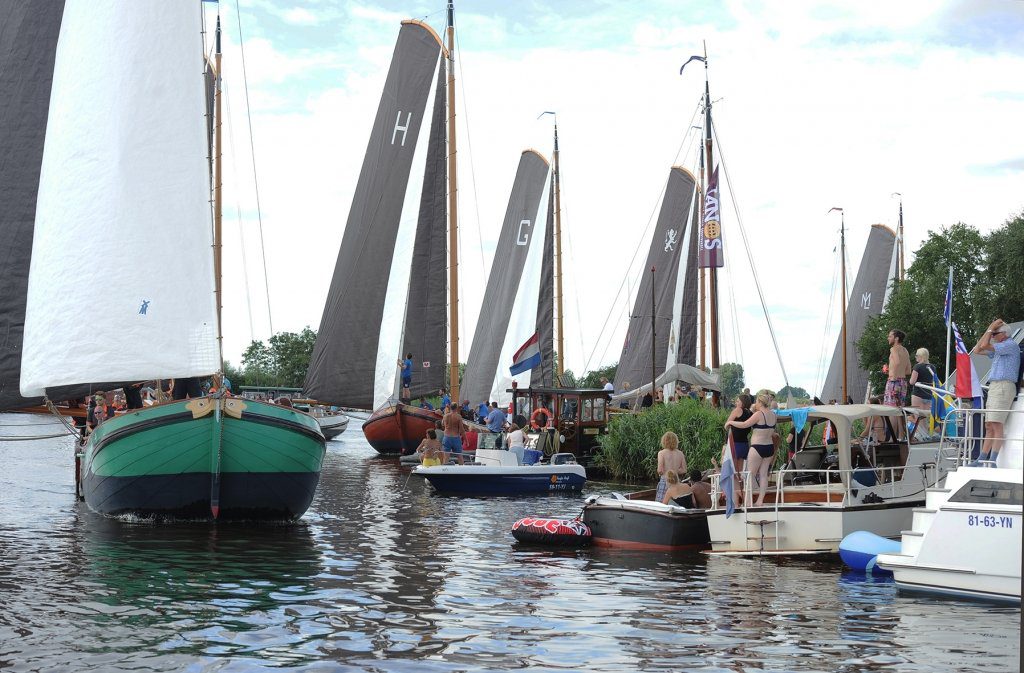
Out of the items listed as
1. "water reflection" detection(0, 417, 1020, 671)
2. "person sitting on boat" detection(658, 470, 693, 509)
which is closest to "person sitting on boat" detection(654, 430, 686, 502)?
"person sitting on boat" detection(658, 470, 693, 509)

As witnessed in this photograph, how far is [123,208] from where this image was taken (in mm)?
18703

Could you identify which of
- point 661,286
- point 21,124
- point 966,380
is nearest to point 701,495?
point 966,380

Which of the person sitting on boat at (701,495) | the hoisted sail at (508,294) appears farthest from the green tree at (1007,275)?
the person sitting on boat at (701,495)

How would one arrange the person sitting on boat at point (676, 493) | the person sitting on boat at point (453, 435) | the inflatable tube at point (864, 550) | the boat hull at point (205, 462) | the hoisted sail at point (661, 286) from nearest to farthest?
the inflatable tube at point (864, 550) < the boat hull at point (205, 462) < the person sitting on boat at point (676, 493) < the person sitting on boat at point (453, 435) < the hoisted sail at point (661, 286)

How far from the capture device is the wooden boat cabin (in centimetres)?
3456

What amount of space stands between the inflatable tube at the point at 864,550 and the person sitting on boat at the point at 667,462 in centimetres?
409

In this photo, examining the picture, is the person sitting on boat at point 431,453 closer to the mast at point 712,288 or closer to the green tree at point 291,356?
the mast at point 712,288

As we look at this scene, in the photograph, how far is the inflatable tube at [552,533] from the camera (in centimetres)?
1894

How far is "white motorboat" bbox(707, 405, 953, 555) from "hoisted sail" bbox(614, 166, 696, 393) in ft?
112

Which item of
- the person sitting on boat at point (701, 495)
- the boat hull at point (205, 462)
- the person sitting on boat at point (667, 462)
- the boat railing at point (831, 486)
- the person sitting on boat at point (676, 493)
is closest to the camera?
the boat railing at point (831, 486)

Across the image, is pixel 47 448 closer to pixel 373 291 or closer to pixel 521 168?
pixel 373 291

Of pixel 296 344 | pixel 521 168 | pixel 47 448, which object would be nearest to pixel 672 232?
pixel 521 168

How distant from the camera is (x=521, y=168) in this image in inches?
2197

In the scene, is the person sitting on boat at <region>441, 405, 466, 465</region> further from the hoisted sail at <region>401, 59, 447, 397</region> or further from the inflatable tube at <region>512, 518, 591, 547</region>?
the hoisted sail at <region>401, 59, 447, 397</region>
